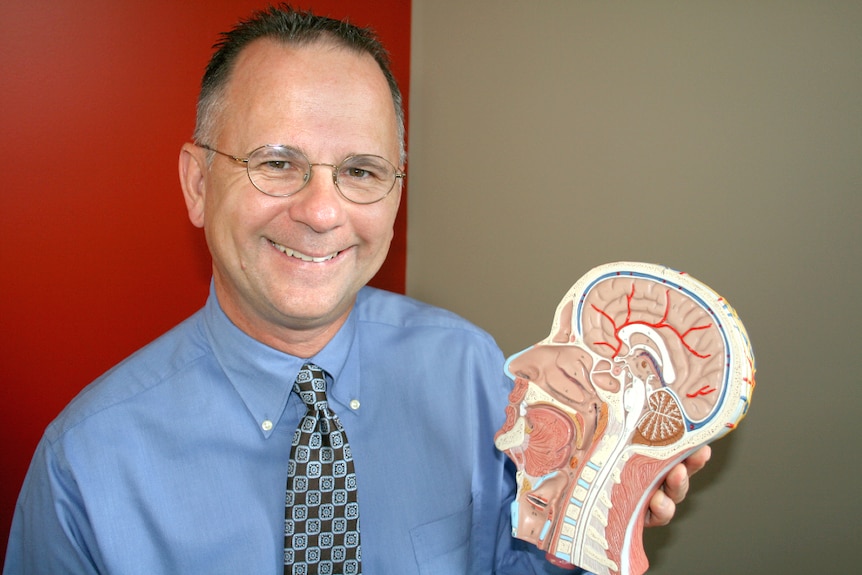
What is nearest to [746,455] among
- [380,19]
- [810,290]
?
[810,290]

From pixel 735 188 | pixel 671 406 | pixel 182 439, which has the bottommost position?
pixel 182 439

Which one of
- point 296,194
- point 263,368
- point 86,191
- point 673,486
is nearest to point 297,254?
point 296,194

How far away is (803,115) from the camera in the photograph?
5.04 ft

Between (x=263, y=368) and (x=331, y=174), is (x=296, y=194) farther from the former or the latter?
(x=263, y=368)

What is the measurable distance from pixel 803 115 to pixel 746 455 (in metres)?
0.87

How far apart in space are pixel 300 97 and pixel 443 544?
0.87 m

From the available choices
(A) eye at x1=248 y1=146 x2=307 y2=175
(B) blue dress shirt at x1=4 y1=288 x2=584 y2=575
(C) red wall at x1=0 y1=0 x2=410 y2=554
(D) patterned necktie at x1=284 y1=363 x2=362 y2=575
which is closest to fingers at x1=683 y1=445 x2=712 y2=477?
(B) blue dress shirt at x1=4 y1=288 x2=584 y2=575

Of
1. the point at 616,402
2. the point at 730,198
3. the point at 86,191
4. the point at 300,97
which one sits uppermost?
the point at 300,97

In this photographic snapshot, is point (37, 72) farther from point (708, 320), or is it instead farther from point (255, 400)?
point (708, 320)

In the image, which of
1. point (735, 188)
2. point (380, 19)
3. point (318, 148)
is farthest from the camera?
point (380, 19)

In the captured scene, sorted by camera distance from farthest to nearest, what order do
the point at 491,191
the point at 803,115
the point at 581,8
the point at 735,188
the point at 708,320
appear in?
the point at 491,191 < the point at 581,8 < the point at 735,188 < the point at 803,115 < the point at 708,320

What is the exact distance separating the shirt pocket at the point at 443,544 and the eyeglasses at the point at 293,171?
2.09 feet

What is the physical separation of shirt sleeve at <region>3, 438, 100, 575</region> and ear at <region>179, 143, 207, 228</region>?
0.49 metres

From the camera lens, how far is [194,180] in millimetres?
1268
